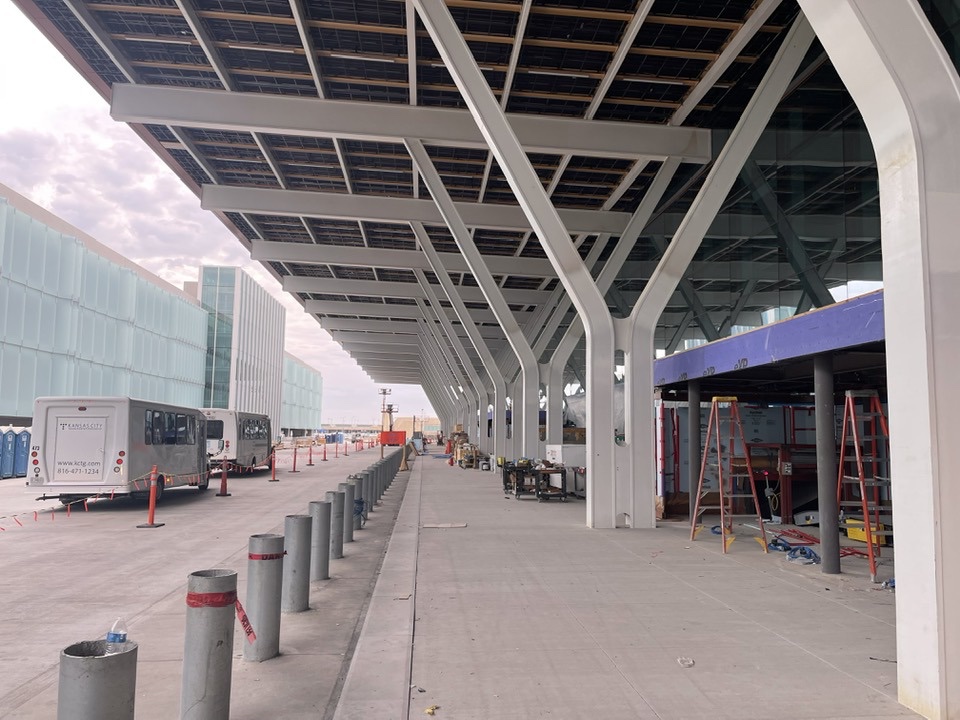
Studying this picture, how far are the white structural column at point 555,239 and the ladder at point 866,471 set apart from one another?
13.3 ft

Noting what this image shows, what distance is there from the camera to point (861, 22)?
185 inches

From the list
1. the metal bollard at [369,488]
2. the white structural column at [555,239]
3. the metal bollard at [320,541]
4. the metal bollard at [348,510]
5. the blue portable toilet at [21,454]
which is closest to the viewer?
the metal bollard at [320,541]

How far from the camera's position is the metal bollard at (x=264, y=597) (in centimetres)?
554

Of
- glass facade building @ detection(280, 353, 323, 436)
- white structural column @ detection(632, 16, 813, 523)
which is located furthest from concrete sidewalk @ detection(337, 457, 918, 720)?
glass facade building @ detection(280, 353, 323, 436)

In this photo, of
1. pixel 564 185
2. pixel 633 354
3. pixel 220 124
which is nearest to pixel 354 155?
pixel 220 124

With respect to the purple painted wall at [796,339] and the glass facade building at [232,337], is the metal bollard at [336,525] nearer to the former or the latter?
the purple painted wall at [796,339]

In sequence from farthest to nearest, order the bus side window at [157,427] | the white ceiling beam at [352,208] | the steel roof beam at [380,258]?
the steel roof beam at [380,258] < the white ceiling beam at [352,208] < the bus side window at [157,427]

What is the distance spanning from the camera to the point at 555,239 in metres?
12.5

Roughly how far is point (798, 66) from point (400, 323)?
128 feet

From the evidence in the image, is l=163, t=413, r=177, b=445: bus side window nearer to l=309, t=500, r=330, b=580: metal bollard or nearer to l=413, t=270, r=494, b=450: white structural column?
l=309, t=500, r=330, b=580: metal bollard

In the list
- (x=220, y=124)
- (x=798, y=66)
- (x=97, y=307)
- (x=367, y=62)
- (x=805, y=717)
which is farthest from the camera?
(x=97, y=307)

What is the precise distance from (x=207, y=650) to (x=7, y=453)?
2577 cm

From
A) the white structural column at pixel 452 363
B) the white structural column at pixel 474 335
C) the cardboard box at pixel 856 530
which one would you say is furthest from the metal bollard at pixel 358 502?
the white structural column at pixel 452 363

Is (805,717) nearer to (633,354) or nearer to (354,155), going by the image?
(633,354)
